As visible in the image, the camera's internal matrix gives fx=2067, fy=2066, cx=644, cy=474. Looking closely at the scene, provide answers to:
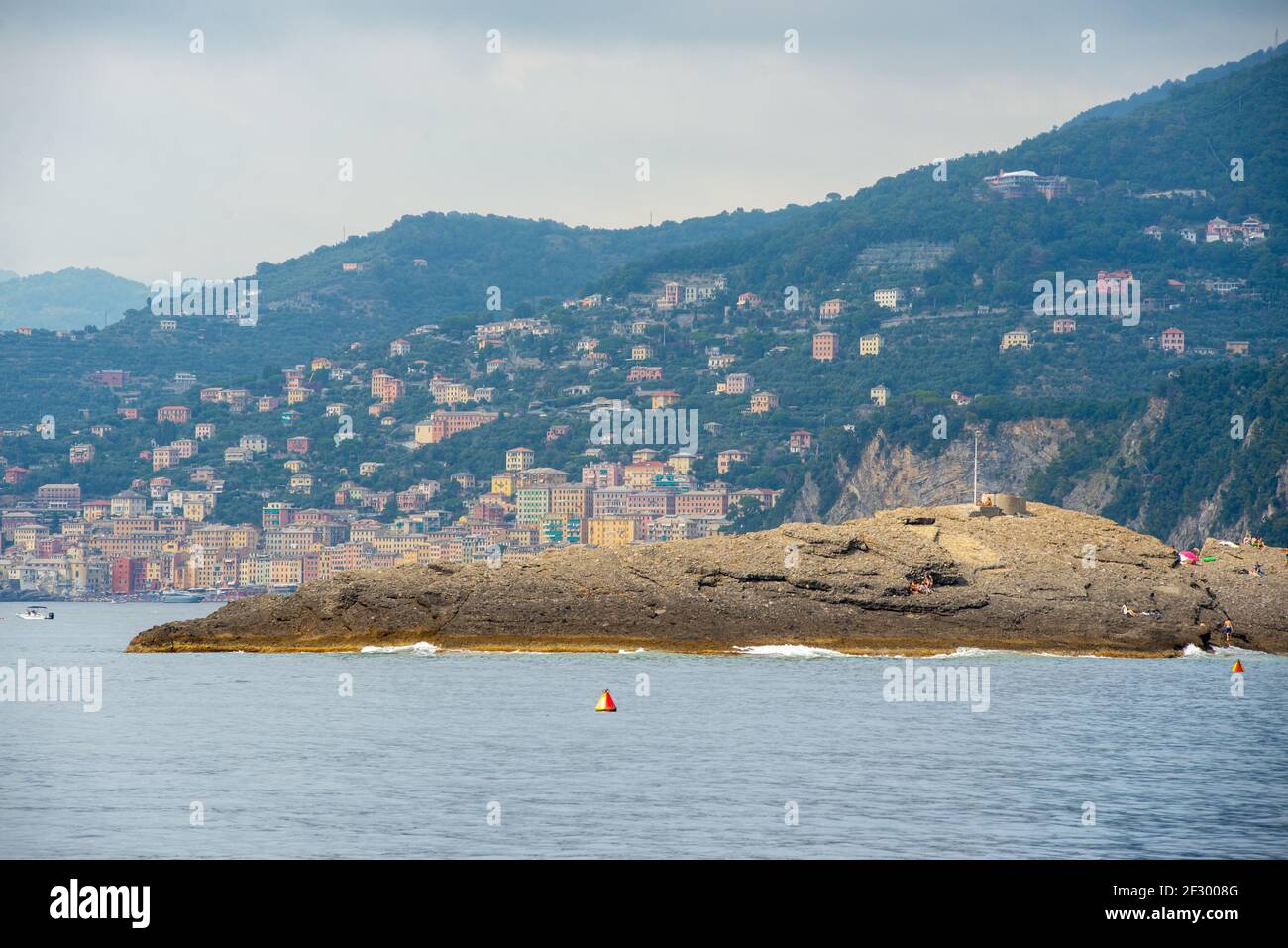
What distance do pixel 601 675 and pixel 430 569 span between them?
14.7 metres

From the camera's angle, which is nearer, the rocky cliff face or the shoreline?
the shoreline

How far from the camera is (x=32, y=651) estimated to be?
281ft

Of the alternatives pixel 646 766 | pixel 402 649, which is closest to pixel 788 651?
pixel 402 649

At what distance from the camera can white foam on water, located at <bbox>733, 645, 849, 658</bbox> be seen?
65.4 metres

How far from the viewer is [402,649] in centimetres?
6812

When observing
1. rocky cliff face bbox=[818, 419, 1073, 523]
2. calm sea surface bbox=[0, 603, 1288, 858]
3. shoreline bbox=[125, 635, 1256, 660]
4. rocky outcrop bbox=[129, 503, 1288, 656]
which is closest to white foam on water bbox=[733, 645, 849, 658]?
shoreline bbox=[125, 635, 1256, 660]

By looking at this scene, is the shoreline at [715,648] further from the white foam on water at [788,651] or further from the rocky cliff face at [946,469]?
the rocky cliff face at [946,469]

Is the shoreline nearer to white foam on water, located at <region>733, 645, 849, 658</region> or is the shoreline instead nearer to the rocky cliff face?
white foam on water, located at <region>733, 645, 849, 658</region>

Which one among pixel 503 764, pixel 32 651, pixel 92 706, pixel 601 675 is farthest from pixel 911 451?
pixel 503 764

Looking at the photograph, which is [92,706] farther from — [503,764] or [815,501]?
[815,501]

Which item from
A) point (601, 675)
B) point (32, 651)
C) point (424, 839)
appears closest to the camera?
point (424, 839)

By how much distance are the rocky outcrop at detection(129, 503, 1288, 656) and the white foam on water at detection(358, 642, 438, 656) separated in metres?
0.21

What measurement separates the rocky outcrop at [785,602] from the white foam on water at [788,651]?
9.7 inches

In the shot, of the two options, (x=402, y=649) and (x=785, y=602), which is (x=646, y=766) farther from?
(x=402, y=649)
